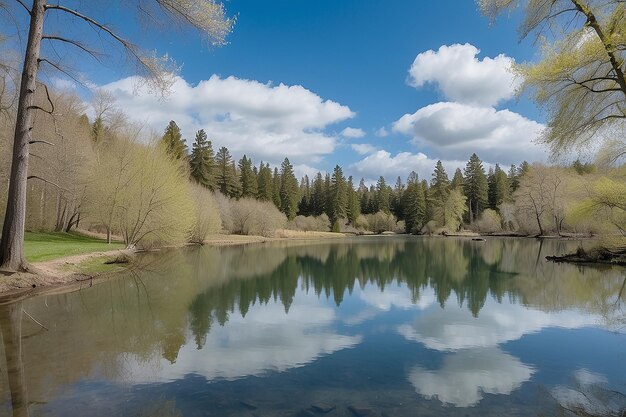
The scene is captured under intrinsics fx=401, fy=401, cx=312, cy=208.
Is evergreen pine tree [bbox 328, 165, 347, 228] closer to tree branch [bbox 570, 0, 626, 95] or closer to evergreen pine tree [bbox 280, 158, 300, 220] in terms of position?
evergreen pine tree [bbox 280, 158, 300, 220]

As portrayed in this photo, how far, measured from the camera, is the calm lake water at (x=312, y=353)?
523cm

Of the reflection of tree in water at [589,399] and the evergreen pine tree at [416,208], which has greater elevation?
the evergreen pine tree at [416,208]

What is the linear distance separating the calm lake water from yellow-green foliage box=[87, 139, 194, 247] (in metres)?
10.5

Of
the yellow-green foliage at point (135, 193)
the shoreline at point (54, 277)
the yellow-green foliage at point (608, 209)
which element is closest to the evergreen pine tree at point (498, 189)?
the yellow-green foliage at point (608, 209)

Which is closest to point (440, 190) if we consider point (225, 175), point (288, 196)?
point (288, 196)

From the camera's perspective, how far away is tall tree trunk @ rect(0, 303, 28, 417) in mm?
4825

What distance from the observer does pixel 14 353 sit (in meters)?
6.70

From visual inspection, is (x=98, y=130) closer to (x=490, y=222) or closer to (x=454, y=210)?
(x=454, y=210)

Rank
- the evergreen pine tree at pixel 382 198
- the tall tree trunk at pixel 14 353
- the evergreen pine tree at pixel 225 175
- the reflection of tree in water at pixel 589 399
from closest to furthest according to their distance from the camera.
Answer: the tall tree trunk at pixel 14 353
the reflection of tree in water at pixel 589 399
the evergreen pine tree at pixel 225 175
the evergreen pine tree at pixel 382 198

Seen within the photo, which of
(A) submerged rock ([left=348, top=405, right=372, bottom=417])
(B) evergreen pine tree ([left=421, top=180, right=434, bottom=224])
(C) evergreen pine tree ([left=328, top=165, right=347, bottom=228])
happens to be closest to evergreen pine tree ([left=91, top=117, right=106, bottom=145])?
(A) submerged rock ([left=348, top=405, right=372, bottom=417])

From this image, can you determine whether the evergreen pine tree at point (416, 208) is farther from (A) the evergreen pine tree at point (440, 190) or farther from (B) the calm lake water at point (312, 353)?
(B) the calm lake water at point (312, 353)

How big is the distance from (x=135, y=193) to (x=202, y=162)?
1402 inches

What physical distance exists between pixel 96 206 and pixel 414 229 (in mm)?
67522

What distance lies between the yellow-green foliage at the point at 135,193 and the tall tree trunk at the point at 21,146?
13807 mm
